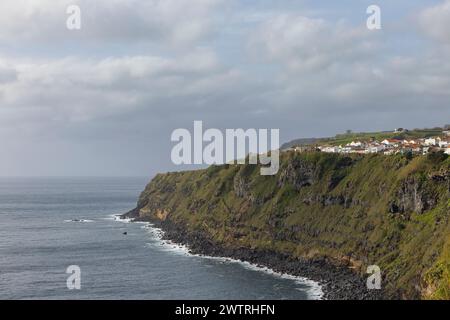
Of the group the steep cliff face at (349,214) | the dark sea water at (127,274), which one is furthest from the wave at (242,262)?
the steep cliff face at (349,214)

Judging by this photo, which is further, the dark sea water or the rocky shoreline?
the dark sea water

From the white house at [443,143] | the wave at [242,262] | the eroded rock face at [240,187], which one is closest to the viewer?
the wave at [242,262]

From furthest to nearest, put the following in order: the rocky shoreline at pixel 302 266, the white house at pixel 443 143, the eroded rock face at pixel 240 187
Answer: the eroded rock face at pixel 240 187 < the white house at pixel 443 143 < the rocky shoreline at pixel 302 266

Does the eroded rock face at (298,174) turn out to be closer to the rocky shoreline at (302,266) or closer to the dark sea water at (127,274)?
the rocky shoreline at (302,266)

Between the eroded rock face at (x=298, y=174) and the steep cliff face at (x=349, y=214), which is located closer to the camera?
the steep cliff face at (x=349, y=214)

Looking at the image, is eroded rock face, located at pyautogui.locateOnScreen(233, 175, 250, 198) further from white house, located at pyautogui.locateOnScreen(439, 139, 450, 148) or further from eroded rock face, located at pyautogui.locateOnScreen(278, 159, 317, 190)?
white house, located at pyautogui.locateOnScreen(439, 139, 450, 148)

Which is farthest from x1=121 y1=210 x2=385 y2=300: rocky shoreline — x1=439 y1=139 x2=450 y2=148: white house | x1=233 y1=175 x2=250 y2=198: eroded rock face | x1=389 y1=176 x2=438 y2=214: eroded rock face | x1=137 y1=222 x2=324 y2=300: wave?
x1=439 y1=139 x2=450 y2=148: white house

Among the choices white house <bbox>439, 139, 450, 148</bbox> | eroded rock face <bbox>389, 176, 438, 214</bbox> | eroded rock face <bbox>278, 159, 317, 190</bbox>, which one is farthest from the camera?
white house <bbox>439, 139, 450, 148</bbox>

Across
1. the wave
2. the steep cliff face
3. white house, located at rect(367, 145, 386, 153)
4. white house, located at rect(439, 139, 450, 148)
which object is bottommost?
the wave

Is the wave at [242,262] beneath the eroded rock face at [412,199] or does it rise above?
beneath
